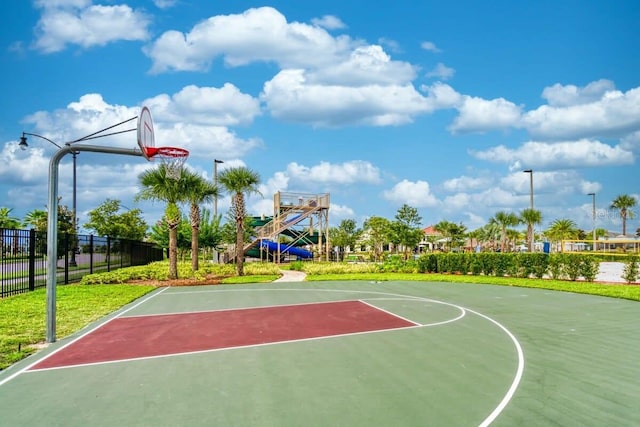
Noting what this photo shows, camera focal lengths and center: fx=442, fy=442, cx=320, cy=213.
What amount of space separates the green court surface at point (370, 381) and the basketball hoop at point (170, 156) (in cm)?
492

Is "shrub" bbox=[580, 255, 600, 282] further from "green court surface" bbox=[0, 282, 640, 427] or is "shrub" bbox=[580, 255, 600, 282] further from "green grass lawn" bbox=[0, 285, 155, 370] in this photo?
"green grass lawn" bbox=[0, 285, 155, 370]

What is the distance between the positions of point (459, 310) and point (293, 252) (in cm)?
3102

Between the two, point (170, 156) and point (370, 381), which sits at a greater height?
point (170, 156)

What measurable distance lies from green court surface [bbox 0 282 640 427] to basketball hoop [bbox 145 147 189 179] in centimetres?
492

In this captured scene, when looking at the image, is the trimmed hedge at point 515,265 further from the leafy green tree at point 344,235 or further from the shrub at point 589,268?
the leafy green tree at point 344,235

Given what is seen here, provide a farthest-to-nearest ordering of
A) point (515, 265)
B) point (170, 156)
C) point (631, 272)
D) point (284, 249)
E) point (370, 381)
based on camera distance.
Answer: point (284, 249) < point (515, 265) < point (631, 272) < point (170, 156) < point (370, 381)

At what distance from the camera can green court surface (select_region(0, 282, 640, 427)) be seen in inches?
229

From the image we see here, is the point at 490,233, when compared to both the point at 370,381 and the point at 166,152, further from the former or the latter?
the point at 370,381

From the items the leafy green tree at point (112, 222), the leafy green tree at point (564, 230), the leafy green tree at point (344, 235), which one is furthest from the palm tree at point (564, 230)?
the leafy green tree at point (112, 222)

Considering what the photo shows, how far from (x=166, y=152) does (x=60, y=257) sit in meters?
14.9

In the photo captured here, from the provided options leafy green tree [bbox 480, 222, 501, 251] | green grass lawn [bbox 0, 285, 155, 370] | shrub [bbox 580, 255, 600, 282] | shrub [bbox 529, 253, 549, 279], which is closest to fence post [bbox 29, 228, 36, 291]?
green grass lawn [bbox 0, 285, 155, 370]

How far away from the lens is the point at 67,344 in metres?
9.92

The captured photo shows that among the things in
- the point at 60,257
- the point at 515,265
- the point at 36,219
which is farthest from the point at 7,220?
the point at 515,265

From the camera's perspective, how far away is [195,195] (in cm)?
2898
